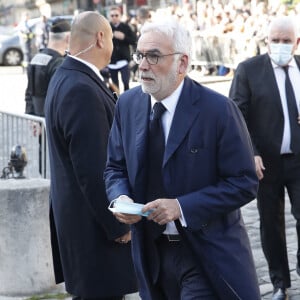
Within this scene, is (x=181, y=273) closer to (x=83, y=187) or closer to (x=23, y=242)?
(x=83, y=187)

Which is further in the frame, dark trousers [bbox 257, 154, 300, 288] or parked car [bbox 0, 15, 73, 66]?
parked car [bbox 0, 15, 73, 66]

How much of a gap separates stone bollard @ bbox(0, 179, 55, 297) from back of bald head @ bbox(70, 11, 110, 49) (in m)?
1.81

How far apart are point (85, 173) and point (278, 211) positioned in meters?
2.09

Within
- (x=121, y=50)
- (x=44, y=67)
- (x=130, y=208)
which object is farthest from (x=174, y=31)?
(x=121, y=50)

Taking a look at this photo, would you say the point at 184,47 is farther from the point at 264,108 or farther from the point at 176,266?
the point at 264,108

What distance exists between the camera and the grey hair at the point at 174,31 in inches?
149

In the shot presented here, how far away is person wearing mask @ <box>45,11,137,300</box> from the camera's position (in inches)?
180

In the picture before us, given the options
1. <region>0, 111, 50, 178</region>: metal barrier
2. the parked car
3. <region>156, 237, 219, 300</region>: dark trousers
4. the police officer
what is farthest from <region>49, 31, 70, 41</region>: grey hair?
the parked car

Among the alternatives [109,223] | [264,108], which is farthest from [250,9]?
[109,223]

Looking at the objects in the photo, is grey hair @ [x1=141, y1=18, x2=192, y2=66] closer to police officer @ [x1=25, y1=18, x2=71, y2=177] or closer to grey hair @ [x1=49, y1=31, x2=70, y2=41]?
police officer @ [x1=25, y1=18, x2=71, y2=177]

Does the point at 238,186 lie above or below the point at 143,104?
below

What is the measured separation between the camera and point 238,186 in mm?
3750

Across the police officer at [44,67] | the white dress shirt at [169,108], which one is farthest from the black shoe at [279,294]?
the police officer at [44,67]

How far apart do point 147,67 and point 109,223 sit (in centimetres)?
112
